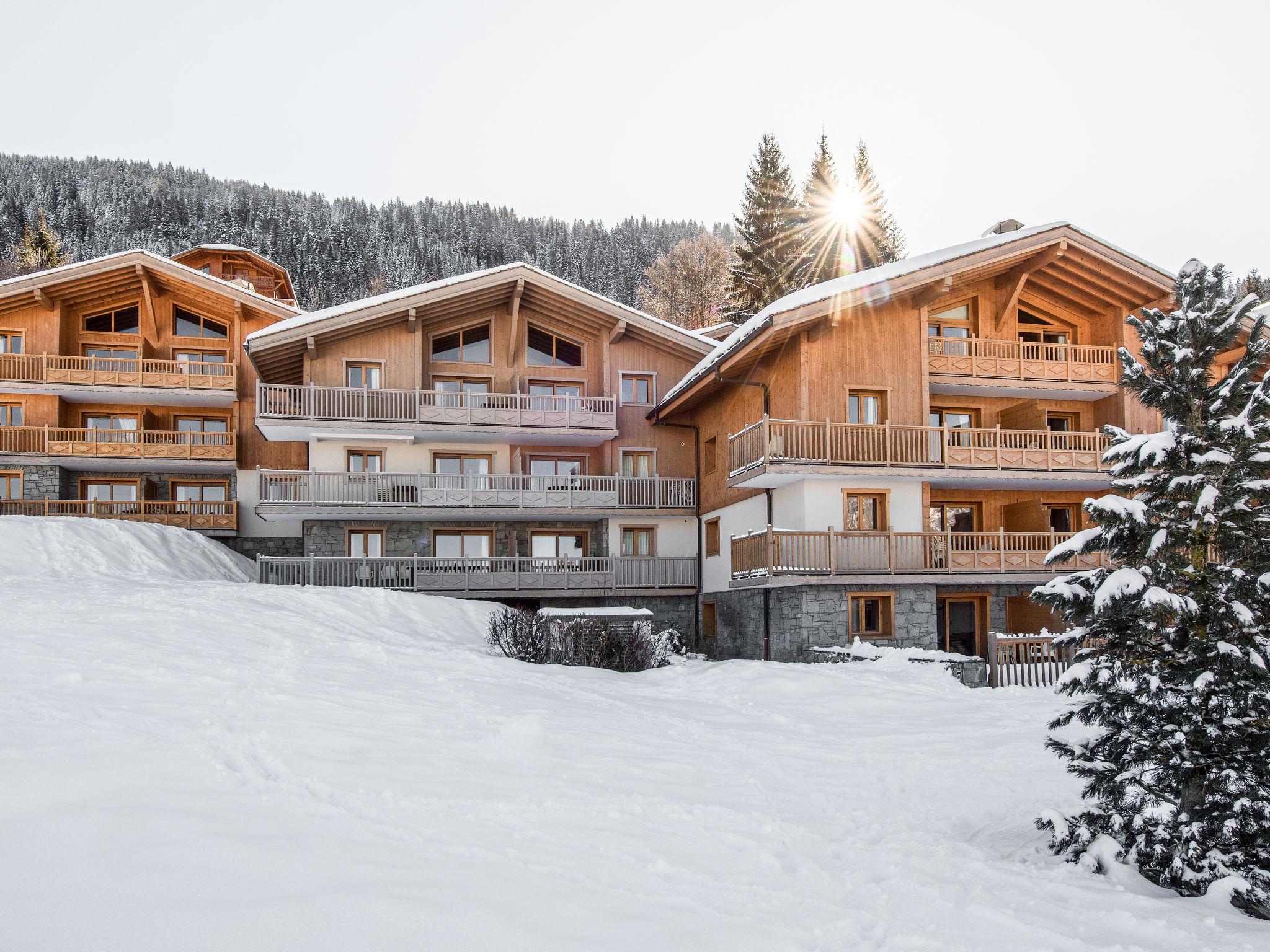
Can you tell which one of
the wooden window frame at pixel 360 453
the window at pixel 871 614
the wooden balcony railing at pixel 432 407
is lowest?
the window at pixel 871 614

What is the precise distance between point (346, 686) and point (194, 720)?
306cm

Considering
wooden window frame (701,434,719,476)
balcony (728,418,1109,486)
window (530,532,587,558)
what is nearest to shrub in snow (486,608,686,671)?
balcony (728,418,1109,486)

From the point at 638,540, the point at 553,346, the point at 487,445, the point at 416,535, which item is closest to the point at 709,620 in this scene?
the point at 638,540

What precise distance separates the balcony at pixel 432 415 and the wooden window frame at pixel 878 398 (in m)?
8.51

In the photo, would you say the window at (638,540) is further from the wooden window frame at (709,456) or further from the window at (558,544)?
the wooden window frame at (709,456)

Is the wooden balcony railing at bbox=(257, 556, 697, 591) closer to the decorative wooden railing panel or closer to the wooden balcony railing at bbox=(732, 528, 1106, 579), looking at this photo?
the wooden balcony railing at bbox=(732, 528, 1106, 579)

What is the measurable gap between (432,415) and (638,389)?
694 centimetres

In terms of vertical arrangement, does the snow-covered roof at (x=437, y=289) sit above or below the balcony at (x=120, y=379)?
above

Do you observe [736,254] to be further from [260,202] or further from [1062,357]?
[260,202]

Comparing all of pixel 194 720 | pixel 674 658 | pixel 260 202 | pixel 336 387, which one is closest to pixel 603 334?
→ pixel 336 387

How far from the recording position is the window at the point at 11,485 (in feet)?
98.6

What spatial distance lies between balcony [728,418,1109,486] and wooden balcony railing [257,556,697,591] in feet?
17.2

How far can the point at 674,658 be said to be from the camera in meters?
21.3

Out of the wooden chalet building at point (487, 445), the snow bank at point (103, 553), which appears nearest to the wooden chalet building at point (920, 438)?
the wooden chalet building at point (487, 445)
